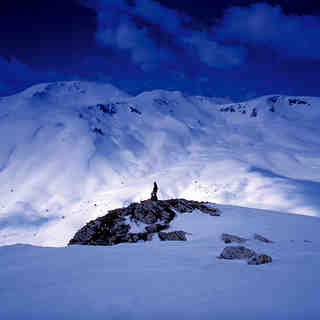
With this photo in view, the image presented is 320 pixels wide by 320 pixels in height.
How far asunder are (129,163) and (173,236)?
88201mm

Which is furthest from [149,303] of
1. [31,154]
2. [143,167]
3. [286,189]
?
[31,154]

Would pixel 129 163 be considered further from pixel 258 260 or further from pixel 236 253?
pixel 258 260

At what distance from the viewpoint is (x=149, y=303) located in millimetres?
4152

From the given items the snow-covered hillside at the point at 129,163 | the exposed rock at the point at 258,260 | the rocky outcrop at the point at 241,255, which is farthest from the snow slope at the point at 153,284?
the snow-covered hillside at the point at 129,163

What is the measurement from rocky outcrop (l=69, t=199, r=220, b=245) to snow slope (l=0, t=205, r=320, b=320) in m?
6.03

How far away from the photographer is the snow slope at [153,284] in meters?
3.92

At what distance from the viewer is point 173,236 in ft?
41.9

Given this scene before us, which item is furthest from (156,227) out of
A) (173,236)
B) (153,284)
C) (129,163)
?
(129,163)

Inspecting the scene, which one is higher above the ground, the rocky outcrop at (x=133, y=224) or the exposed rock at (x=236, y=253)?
the rocky outcrop at (x=133, y=224)

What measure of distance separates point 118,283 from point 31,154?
109577 mm

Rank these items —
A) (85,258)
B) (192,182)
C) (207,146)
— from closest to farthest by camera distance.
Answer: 1. (85,258)
2. (192,182)
3. (207,146)

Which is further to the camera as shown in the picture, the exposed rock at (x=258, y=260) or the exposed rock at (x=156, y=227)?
the exposed rock at (x=156, y=227)

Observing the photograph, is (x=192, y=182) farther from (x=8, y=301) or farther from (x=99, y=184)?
(x=8, y=301)

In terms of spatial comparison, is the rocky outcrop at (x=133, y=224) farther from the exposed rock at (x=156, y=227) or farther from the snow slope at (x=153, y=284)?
the snow slope at (x=153, y=284)
